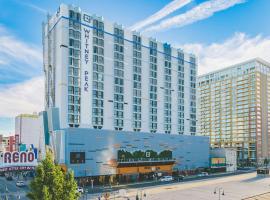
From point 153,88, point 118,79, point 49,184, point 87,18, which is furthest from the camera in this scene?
point 153,88

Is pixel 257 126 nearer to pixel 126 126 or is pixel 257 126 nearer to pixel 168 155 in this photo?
pixel 168 155

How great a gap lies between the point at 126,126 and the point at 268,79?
416ft

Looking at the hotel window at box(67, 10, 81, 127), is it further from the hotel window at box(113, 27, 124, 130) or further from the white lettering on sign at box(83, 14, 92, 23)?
the hotel window at box(113, 27, 124, 130)

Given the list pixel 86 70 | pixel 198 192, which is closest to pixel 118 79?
pixel 86 70

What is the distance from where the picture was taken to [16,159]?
20.2 meters

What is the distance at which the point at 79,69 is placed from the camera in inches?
3386

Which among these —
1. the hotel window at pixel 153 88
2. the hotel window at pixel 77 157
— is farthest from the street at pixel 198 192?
the hotel window at pixel 153 88

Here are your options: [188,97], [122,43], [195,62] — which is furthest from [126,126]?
[195,62]

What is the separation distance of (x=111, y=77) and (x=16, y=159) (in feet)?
242

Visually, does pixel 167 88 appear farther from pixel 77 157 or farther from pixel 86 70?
A: pixel 77 157

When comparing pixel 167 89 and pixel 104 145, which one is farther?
pixel 167 89

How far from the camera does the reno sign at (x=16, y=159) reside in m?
20.1

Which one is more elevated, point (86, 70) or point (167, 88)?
point (86, 70)

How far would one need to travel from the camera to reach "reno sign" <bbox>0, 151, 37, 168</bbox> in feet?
66.0
